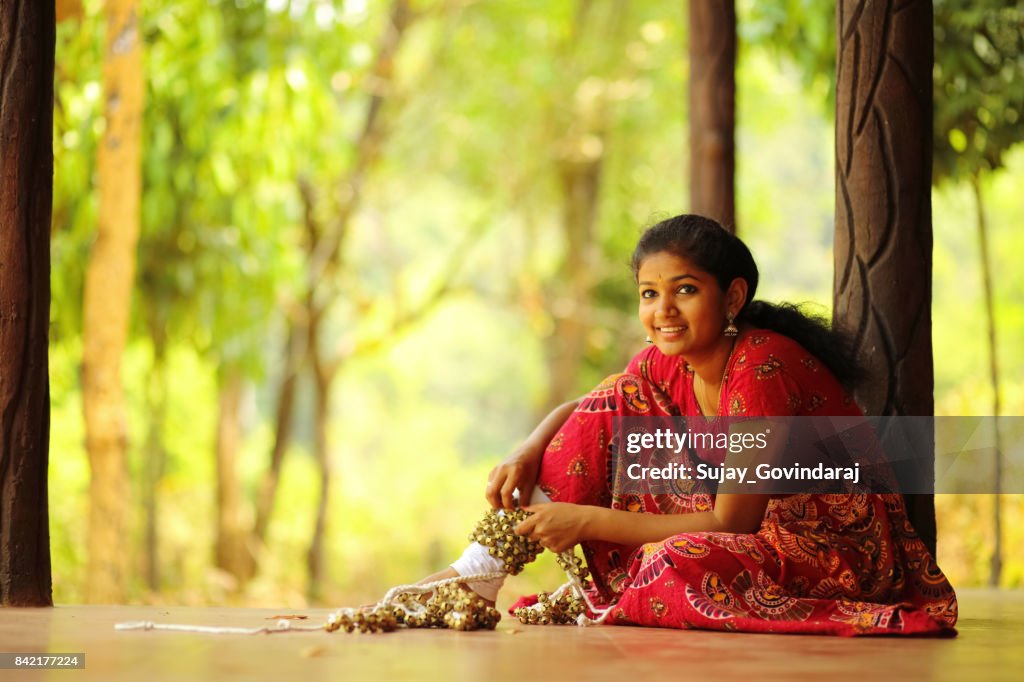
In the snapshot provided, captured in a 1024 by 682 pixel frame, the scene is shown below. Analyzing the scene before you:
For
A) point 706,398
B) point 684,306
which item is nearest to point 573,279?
point 706,398

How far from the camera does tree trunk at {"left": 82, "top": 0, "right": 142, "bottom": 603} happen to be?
4.90 metres

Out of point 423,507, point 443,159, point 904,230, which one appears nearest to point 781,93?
point 443,159

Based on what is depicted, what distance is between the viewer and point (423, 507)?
13891 mm

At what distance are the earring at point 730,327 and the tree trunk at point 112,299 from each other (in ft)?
11.0

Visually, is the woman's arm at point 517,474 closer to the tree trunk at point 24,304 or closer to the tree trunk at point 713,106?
the tree trunk at point 24,304

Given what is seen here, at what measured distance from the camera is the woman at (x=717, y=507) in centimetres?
223

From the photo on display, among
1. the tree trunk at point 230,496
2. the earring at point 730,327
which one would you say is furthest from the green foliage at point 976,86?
the tree trunk at point 230,496

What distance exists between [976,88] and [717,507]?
328cm

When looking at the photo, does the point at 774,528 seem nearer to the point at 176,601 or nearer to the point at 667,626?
the point at 667,626

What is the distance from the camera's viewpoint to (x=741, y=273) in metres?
2.47

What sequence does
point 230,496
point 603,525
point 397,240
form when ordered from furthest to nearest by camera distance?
point 397,240 < point 230,496 < point 603,525

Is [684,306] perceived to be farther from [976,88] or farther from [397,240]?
[397,240]
